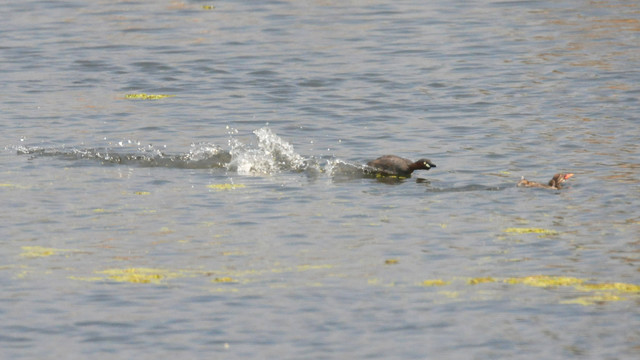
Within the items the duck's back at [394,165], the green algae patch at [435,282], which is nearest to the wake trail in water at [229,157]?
the duck's back at [394,165]

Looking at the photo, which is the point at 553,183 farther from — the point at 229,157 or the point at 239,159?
the point at 229,157

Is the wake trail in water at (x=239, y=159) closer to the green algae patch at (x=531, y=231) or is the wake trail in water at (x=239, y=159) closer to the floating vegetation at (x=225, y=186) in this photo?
the floating vegetation at (x=225, y=186)

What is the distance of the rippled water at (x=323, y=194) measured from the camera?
1259 centimetres

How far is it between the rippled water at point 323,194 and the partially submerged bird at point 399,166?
25 cm

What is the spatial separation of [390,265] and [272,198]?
3916mm

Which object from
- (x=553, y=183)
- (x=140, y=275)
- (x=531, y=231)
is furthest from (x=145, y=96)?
(x=140, y=275)

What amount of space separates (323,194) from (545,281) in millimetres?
5250

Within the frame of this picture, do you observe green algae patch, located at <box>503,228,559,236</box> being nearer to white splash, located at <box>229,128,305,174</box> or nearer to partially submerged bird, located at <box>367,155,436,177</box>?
partially submerged bird, located at <box>367,155,436,177</box>

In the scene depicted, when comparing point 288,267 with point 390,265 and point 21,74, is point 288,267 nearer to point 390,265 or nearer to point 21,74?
point 390,265

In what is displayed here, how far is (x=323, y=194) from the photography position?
1842cm

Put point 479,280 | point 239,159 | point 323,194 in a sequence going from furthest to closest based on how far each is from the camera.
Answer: point 239,159 < point 323,194 < point 479,280

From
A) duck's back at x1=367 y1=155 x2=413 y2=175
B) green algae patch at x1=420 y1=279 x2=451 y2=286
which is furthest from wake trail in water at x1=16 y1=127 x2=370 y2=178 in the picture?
green algae patch at x1=420 y1=279 x2=451 y2=286

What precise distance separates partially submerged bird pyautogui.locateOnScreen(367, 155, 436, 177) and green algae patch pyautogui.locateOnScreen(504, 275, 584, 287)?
215 inches

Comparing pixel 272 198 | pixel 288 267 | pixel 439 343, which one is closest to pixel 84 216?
pixel 272 198
